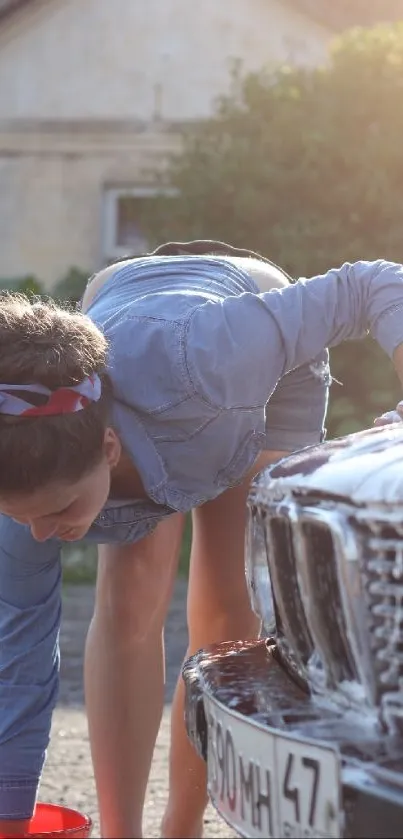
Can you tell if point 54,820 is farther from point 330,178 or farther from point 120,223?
point 120,223

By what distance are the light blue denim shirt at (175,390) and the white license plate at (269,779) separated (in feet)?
2.20

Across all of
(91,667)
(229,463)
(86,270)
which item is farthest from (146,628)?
(86,270)

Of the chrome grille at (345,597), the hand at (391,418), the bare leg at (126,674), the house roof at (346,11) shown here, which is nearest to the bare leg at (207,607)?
the bare leg at (126,674)

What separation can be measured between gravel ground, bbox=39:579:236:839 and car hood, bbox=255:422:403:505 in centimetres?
166

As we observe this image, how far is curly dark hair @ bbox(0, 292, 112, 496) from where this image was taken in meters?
2.34

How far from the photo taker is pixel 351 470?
193 centimetres

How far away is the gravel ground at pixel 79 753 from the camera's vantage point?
360cm

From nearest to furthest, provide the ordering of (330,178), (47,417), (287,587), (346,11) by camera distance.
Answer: (287,587) → (47,417) → (330,178) → (346,11)

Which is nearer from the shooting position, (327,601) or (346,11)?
(327,601)

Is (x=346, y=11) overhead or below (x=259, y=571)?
overhead

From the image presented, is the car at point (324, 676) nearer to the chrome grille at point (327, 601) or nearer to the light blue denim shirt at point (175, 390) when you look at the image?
the chrome grille at point (327, 601)

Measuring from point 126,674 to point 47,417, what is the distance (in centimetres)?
89

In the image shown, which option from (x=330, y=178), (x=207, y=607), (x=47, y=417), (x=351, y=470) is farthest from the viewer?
(x=330, y=178)

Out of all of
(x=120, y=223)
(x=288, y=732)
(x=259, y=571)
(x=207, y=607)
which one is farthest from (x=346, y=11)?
(x=288, y=732)
